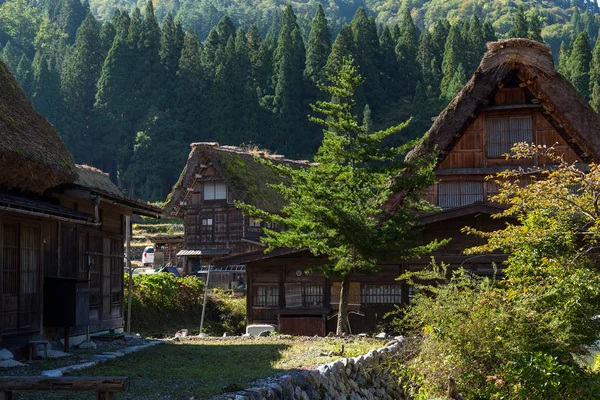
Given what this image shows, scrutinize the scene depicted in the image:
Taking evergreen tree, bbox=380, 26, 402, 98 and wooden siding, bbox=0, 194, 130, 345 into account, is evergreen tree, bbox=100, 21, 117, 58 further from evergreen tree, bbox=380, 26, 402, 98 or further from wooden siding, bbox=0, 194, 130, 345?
wooden siding, bbox=0, 194, 130, 345

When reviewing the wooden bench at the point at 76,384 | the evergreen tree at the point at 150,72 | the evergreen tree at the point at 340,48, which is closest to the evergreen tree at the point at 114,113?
the evergreen tree at the point at 150,72

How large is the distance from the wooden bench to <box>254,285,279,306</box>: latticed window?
16.3 meters

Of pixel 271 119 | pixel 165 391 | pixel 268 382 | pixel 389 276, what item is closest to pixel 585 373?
pixel 268 382

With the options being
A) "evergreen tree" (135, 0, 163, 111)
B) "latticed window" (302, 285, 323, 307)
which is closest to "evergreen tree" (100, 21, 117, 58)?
"evergreen tree" (135, 0, 163, 111)

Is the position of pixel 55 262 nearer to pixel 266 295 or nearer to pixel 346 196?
pixel 346 196

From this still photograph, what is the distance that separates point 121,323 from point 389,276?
7508 mm

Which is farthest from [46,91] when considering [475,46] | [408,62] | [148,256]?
[475,46]

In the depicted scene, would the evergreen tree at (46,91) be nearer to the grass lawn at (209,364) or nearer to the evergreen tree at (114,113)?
the evergreen tree at (114,113)

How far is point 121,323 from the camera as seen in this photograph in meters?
19.8

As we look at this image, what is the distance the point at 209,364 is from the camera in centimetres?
1377

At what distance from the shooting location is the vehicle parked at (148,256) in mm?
51812

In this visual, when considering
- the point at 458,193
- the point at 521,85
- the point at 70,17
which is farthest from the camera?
the point at 70,17

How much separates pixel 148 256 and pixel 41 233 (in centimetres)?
3780

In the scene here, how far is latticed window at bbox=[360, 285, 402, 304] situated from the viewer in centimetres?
2377
